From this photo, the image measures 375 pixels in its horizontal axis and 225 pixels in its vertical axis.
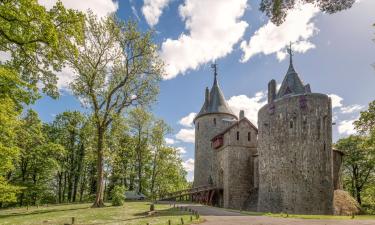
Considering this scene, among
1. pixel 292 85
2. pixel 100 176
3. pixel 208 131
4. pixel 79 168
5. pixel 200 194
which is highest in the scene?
pixel 292 85

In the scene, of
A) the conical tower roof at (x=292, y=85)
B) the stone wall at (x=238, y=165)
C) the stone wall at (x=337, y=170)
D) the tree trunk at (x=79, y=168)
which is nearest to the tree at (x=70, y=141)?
the tree trunk at (x=79, y=168)

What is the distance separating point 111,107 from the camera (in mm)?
27500

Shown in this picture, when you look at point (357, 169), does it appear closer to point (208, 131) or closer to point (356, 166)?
point (356, 166)

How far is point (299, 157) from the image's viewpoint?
26031mm

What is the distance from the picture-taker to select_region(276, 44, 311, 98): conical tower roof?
3219 centimetres

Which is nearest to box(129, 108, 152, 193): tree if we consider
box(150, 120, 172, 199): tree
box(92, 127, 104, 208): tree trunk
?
box(150, 120, 172, 199): tree

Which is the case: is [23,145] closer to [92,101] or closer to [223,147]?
[92,101]

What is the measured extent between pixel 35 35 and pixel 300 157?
22.4 m

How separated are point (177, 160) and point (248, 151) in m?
15.3

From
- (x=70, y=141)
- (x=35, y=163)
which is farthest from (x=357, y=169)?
(x=35, y=163)

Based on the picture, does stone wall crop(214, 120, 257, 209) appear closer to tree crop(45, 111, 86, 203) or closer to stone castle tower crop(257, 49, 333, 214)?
stone castle tower crop(257, 49, 333, 214)

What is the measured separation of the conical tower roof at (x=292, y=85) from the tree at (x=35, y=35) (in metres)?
24.9

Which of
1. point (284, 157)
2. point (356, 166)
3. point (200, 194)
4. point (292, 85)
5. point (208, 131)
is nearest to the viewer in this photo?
point (284, 157)

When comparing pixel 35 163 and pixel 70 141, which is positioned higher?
pixel 70 141
